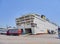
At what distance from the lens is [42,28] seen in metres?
63.3

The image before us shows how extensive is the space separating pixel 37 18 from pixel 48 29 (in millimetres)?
9693

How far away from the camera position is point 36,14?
63406mm

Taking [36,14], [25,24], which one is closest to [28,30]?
[25,24]

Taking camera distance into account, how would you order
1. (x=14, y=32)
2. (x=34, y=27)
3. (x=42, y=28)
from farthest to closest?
(x=42, y=28)
(x=34, y=27)
(x=14, y=32)

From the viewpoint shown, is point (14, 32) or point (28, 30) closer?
point (14, 32)

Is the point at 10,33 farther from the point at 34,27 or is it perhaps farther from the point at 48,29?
the point at 48,29

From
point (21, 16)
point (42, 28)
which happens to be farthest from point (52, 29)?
point (21, 16)

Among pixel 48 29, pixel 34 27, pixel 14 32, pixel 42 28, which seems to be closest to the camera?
pixel 14 32

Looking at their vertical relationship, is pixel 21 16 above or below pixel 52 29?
above

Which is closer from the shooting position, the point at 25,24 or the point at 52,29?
the point at 25,24

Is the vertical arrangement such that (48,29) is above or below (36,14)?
below

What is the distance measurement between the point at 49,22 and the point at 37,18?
10538 millimetres

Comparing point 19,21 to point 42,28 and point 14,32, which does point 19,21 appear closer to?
point 42,28

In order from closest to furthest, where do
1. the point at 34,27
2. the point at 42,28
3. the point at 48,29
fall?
the point at 34,27 < the point at 42,28 < the point at 48,29
